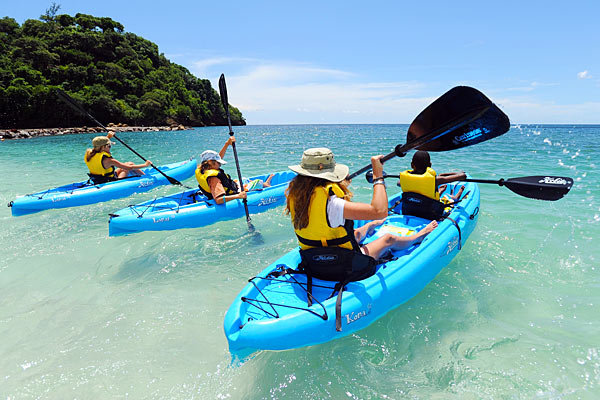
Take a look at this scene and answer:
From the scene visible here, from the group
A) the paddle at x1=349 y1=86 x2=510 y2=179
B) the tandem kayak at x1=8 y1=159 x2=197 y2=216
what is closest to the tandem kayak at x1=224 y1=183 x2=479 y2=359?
the paddle at x1=349 y1=86 x2=510 y2=179

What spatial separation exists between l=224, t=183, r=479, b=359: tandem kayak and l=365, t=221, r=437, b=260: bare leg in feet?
0.40

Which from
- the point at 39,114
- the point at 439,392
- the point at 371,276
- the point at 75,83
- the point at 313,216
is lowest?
the point at 439,392

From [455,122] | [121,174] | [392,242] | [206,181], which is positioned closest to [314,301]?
[392,242]

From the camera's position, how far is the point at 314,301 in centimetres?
288

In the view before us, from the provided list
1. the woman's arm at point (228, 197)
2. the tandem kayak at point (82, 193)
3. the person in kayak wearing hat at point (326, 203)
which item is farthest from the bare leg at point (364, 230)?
the tandem kayak at point (82, 193)

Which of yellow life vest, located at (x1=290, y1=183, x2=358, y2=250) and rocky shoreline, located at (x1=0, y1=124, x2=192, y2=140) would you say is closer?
yellow life vest, located at (x1=290, y1=183, x2=358, y2=250)

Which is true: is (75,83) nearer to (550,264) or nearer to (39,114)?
(39,114)

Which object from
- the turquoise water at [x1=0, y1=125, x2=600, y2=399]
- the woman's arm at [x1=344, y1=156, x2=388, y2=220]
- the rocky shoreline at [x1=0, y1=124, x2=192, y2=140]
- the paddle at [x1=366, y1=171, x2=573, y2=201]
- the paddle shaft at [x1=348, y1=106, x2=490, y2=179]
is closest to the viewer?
the woman's arm at [x1=344, y1=156, x2=388, y2=220]

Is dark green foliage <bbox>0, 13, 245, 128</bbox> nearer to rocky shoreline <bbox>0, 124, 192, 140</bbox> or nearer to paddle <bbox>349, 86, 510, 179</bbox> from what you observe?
rocky shoreline <bbox>0, 124, 192, 140</bbox>

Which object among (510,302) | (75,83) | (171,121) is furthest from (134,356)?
(171,121)

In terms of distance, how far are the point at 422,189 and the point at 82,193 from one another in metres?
6.93

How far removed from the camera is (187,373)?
2803 mm

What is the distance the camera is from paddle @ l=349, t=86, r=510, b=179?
3.67 meters

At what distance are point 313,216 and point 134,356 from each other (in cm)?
211
